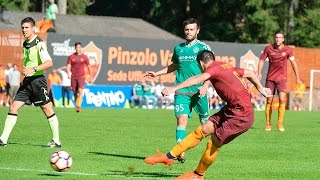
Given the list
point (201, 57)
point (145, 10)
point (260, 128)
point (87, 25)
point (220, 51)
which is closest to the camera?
point (201, 57)

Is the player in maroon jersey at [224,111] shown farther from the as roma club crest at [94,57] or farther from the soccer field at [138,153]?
the as roma club crest at [94,57]

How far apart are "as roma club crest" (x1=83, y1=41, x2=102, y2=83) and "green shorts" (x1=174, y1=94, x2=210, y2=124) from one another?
27525 mm

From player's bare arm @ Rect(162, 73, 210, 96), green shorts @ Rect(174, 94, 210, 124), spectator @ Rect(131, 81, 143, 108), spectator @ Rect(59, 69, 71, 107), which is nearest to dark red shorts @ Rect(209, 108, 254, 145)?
player's bare arm @ Rect(162, 73, 210, 96)

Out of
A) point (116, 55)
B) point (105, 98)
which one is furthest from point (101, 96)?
point (116, 55)

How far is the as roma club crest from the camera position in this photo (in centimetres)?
4291

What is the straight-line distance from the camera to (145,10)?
7144 cm

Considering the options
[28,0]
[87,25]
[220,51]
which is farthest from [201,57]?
[28,0]

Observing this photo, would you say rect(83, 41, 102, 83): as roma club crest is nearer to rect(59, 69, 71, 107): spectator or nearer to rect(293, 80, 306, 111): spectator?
rect(59, 69, 71, 107): spectator

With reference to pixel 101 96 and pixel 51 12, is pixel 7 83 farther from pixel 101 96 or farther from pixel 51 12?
pixel 51 12

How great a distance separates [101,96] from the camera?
4200cm

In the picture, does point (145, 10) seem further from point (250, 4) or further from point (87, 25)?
point (87, 25)

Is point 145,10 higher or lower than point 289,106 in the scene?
higher

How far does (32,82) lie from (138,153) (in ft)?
7.35

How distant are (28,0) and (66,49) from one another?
18.0 metres
